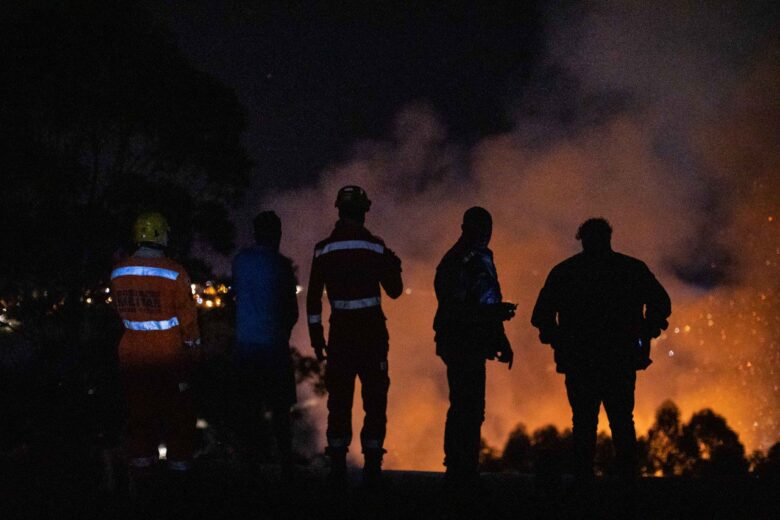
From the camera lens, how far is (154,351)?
202 inches

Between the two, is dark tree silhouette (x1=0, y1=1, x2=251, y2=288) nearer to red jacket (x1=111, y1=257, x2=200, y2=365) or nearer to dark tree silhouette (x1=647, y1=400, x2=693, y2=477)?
red jacket (x1=111, y1=257, x2=200, y2=365)

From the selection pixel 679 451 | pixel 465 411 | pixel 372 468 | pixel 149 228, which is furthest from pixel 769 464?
pixel 679 451

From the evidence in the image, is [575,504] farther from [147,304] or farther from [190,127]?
[190,127]

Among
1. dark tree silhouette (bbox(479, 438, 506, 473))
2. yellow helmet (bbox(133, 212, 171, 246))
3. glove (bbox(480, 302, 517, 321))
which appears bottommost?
glove (bbox(480, 302, 517, 321))

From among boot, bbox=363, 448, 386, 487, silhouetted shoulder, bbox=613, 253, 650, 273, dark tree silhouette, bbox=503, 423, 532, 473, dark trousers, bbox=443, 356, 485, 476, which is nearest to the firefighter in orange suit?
boot, bbox=363, 448, 386, 487

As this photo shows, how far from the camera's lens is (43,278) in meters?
11.9

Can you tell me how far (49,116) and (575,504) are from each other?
11.1 meters

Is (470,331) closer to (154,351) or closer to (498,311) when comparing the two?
(498,311)

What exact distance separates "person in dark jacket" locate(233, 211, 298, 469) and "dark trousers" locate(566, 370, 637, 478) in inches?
88.8

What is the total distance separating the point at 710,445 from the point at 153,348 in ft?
177

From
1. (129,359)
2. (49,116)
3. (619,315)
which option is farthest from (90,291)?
(619,315)

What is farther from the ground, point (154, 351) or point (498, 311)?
point (498, 311)

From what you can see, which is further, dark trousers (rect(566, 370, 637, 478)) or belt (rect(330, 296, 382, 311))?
belt (rect(330, 296, 382, 311))

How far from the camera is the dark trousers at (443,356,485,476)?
5.33 meters
